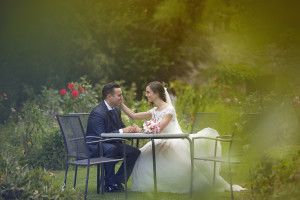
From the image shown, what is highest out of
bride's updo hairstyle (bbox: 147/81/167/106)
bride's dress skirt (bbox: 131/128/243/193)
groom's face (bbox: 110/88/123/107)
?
bride's updo hairstyle (bbox: 147/81/167/106)

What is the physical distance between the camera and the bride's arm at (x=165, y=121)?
4.80m

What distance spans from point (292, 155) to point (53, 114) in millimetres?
7104

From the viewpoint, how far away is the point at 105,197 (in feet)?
15.3

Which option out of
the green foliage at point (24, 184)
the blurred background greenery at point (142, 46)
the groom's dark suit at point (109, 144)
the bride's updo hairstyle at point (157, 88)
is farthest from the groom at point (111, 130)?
the blurred background greenery at point (142, 46)

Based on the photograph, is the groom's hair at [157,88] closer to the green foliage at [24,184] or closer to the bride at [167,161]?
the bride at [167,161]

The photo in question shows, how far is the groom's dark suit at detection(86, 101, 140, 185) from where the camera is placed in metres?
4.84

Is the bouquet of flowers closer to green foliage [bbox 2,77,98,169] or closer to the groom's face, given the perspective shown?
the groom's face

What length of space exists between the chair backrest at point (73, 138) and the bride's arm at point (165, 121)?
0.85m

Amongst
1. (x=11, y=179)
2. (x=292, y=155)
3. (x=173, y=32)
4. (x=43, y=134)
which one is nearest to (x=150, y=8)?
(x=173, y=32)

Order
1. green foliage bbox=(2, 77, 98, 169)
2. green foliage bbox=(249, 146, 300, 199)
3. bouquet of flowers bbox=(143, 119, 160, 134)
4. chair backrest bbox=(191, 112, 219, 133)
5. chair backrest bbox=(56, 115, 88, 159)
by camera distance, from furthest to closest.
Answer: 1. green foliage bbox=(2, 77, 98, 169)
2. chair backrest bbox=(191, 112, 219, 133)
3. chair backrest bbox=(56, 115, 88, 159)
4. bouquet of flowers bbox=(143, 119, 160, 134)
5. green foliage bbox=(249, 146, 300, 199)

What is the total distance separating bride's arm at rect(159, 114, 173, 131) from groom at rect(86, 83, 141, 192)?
1.05 feet

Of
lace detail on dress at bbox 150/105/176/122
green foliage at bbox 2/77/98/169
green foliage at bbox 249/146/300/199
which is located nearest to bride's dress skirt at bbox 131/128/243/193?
lace detail on dress at bbox 150/105/176/122

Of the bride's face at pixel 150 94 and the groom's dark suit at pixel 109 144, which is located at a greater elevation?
the bride's face at pixel 150 94

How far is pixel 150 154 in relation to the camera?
5.12 meters
